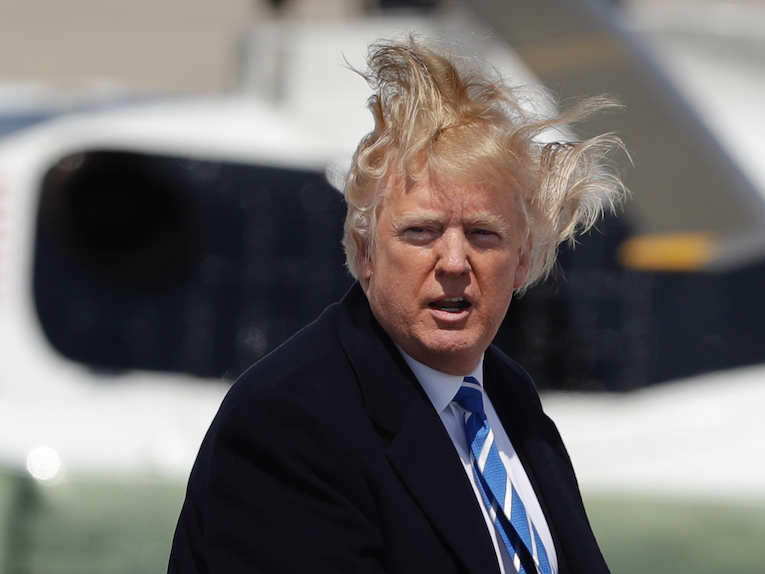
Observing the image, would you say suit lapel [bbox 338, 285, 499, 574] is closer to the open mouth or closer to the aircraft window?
the open mouth

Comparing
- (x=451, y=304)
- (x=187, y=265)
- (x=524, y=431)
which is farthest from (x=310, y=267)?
(x=451, y=304)

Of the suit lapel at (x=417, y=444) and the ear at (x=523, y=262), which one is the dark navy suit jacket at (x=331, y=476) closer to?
the suit lapel at (x=417, y=444)

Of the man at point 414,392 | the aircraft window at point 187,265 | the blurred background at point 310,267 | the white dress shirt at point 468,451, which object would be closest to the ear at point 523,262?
the man at point 414,392

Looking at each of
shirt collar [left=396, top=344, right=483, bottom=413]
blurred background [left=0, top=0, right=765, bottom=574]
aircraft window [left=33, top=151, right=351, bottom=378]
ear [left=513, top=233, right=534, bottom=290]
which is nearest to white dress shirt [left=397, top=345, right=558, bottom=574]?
shirt collar [left=396, top=344, right=483, bottom=413]

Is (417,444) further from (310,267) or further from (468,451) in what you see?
(310,267)

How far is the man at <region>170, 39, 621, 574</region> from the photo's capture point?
40.6 inches

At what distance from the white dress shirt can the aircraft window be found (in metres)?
2.58

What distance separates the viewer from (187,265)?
3.80 metres

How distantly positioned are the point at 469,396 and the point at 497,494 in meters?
0.12

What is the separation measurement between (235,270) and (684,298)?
1.66 m

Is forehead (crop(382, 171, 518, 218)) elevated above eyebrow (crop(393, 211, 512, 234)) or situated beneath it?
elevated above

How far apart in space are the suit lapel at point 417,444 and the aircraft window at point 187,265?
2.63 metres

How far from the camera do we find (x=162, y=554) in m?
3.19

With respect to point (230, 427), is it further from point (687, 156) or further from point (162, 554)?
point (687, 156)
